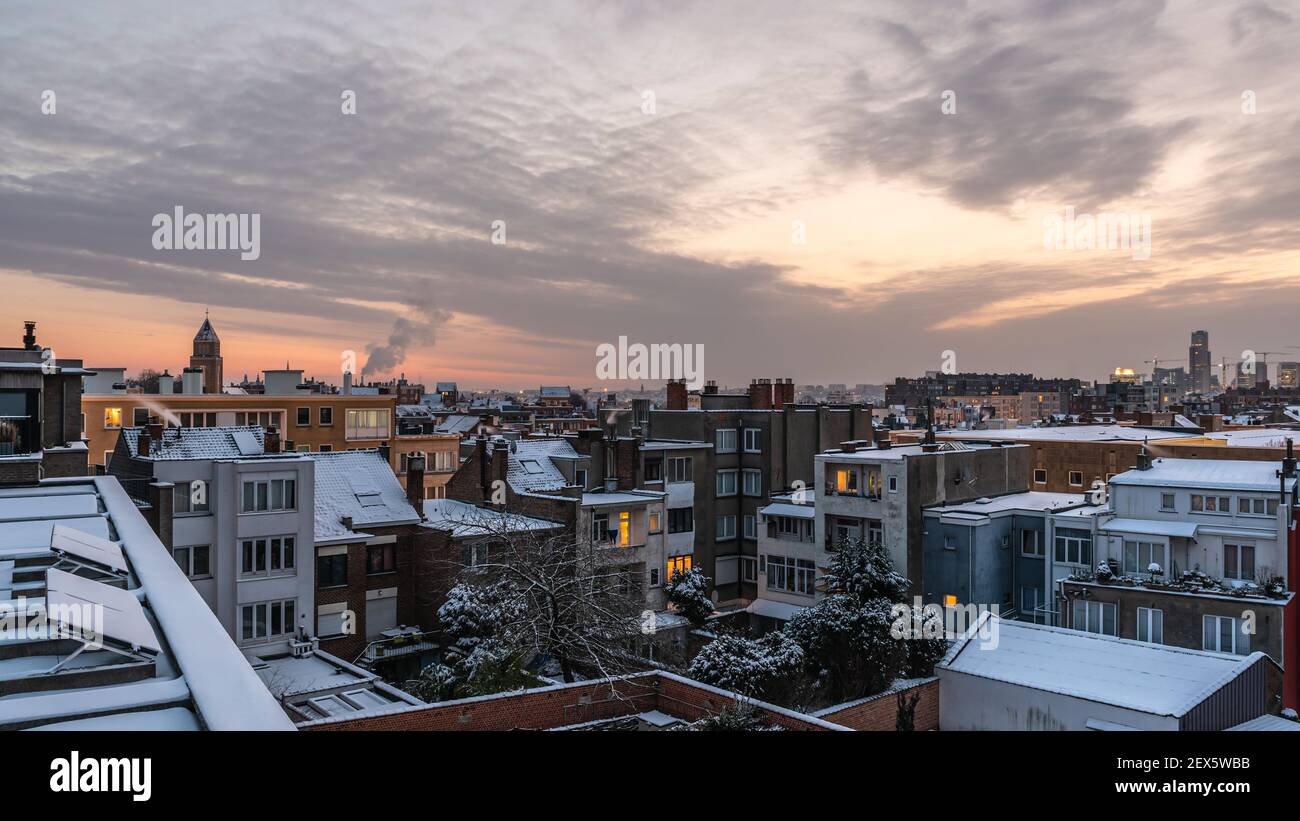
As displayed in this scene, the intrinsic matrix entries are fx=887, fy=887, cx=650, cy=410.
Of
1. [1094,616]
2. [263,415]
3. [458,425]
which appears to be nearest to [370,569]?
[1094,616]

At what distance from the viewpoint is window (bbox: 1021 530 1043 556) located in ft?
118

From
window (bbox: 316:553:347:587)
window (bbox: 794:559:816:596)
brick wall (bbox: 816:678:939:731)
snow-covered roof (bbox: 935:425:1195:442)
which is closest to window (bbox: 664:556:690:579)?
window (bbox: 794:559:816:596)

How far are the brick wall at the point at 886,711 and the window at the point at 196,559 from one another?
20569mm

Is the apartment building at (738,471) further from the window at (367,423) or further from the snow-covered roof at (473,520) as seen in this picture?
the window at (367,423)

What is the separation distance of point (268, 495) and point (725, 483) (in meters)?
23.3

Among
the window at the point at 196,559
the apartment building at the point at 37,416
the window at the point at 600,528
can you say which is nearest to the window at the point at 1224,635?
the window at the point at 600,528

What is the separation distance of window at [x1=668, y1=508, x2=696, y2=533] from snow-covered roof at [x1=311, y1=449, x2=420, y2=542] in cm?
1294

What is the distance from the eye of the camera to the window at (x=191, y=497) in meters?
29.7

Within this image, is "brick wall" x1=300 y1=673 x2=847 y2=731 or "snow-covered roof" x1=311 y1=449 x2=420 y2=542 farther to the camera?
"snow-covered roof" x1=311 y1=449 x2=420 y2=542

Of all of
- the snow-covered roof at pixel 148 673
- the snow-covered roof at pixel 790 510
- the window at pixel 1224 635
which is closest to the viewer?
the snow-covered roof at pixel 148 673

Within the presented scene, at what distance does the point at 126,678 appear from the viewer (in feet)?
18.5

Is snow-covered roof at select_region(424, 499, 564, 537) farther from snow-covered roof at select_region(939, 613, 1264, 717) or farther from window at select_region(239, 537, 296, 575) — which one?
snow-covered roof at select_region(939, 613, 1264, 717)
